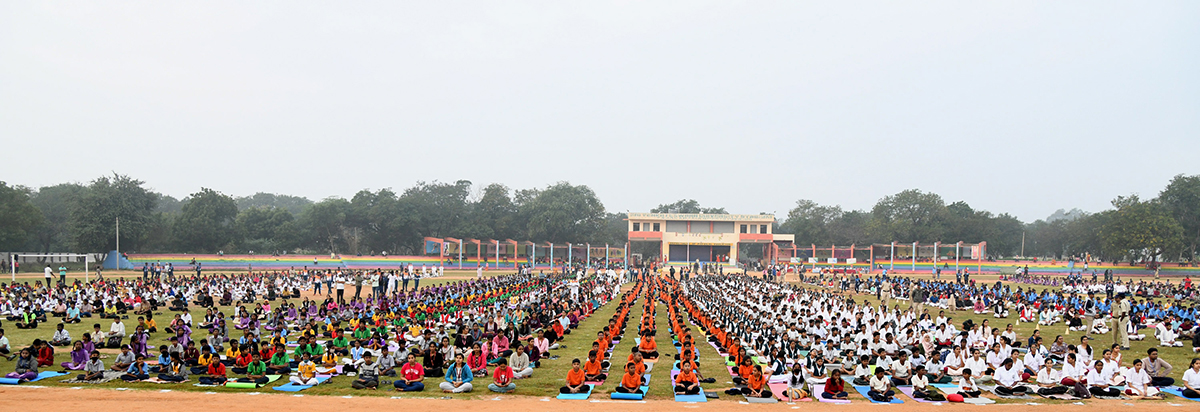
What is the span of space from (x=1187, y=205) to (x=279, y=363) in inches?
2945

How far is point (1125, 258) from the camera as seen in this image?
65.1 meters

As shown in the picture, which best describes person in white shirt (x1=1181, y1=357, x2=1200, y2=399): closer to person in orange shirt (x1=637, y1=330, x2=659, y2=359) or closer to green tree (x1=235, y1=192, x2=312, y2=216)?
person in orange shirt (x1=637, y1=330, x2=659, y2=359)

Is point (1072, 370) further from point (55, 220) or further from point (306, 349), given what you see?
point (55, 220)

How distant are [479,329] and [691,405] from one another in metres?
7.10

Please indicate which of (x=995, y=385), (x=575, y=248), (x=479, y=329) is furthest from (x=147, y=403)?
(x=575, y=248)

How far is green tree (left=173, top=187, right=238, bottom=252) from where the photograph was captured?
5894 cm

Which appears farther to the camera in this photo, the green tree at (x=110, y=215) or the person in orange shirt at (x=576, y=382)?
the green tree at (x=110, y=215)

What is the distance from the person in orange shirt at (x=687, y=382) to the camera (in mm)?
11008

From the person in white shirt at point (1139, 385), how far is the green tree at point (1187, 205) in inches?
2544

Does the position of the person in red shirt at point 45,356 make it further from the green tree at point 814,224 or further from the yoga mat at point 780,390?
the green tree at point 814,224

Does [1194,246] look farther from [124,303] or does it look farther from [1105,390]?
[124,303]

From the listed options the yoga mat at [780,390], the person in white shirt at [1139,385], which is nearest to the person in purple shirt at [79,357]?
the yoga mat at [780,390]

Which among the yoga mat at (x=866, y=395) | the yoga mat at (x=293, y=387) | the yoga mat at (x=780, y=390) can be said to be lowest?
the yoga mat at (x=293, y=387)

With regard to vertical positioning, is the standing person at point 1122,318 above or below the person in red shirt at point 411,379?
above
